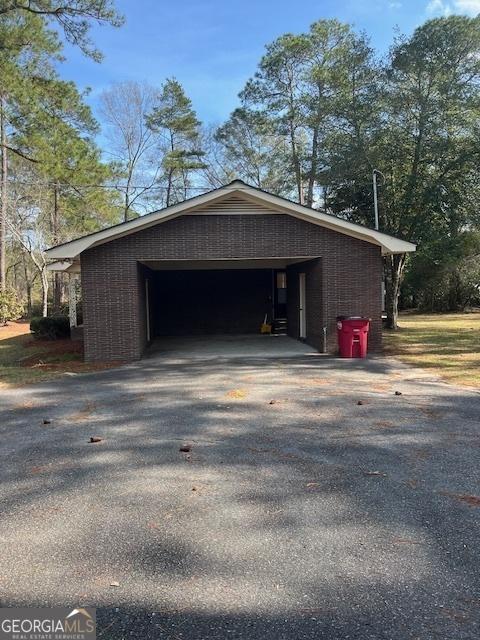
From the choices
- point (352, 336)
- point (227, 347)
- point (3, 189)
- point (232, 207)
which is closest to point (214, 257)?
point (232, 207)

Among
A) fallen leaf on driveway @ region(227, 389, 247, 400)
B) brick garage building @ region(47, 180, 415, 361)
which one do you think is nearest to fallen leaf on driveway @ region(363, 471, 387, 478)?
fallen leaf on driveway @ region(227, 389, 247, 400)

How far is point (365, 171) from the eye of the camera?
62.7 feet

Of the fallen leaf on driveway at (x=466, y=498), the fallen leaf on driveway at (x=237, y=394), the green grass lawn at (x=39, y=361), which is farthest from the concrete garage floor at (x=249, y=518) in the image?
the green grass lawn at (x=39, y=361)

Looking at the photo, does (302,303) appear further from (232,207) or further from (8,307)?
(8,307)

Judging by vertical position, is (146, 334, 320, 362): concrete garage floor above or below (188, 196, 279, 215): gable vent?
below

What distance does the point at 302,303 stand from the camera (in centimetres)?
1449

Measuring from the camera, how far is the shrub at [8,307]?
1006 inches

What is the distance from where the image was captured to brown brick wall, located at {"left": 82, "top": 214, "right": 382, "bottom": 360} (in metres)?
11.5

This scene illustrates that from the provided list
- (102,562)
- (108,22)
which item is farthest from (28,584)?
(108,22)

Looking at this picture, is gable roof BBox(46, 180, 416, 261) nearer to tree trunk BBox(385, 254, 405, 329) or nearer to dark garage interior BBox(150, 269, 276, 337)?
dark garage interior BBox(150, 269, 276, 337)

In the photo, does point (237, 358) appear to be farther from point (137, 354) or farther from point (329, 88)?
point (329, 88)

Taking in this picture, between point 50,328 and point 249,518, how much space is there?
15.5 meters

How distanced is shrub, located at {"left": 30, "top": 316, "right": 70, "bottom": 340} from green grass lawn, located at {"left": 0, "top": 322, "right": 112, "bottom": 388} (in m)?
0.39

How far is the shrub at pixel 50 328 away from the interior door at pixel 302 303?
8612 millimetres
